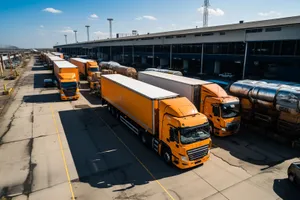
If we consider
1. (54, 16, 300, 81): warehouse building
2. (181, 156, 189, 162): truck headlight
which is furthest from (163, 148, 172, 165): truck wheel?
(54, 16, 300, 81): warehouse building

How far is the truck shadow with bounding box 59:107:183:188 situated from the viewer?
11688 millimetres

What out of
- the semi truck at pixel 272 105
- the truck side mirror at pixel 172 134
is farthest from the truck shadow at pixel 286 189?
the semi truck at pixel 272 105

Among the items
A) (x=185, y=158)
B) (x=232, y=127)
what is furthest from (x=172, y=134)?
(x=232, y=127)

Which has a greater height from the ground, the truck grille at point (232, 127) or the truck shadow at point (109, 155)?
the truck grille at point (232, 127)

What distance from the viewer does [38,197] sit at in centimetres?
1009

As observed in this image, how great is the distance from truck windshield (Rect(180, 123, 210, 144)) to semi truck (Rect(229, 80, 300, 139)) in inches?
305

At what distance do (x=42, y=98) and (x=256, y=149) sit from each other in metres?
27.9

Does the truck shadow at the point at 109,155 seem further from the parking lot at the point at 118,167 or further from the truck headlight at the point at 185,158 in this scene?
the truck headlight at the point at 185,158

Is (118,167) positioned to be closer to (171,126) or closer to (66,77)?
(171,126)

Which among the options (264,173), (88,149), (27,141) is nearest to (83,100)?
(27,141)

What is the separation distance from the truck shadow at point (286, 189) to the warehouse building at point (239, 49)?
80.8 feet

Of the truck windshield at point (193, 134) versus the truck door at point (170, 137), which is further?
the truck door at point (170, 137)

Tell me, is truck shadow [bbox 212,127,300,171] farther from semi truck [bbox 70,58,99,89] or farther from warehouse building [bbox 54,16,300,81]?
semi truck [bbox 70,58,99,89]

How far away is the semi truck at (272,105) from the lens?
608 inches
